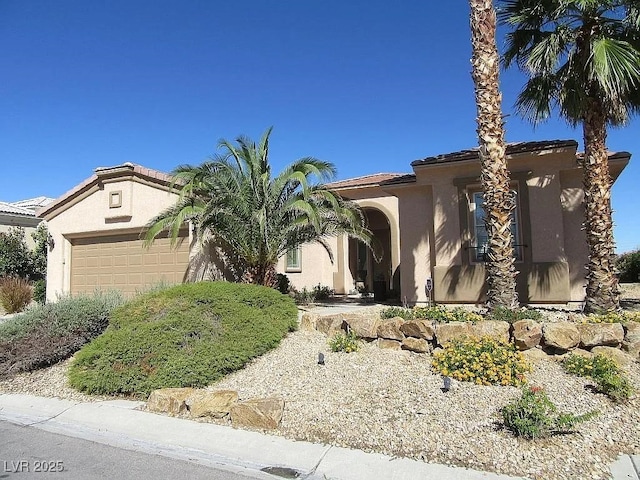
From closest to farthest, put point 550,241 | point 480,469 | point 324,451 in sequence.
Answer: point 480,469 → point 324,451 → point 550,241

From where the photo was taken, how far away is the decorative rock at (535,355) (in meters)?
7.39

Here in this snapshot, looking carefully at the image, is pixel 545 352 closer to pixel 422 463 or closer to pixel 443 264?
pixel 422 463

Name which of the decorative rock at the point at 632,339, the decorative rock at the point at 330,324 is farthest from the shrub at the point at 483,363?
the decorative rock at the point at 330,324

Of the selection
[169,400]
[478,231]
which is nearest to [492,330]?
[169,400]

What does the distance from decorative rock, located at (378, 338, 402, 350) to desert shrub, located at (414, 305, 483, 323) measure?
678mm

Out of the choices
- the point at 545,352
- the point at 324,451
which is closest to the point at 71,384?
the point at 324,451

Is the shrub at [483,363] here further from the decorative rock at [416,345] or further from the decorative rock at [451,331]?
the decorative rock at [416,345]

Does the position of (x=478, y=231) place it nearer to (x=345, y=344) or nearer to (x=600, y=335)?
(x=600, y=335)

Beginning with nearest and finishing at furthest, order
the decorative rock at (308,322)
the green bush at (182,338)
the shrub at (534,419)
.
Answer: the shrub at (534,419)
the green bush at (182,338)
the decorative rock at (308,322)

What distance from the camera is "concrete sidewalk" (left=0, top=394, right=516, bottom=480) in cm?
455

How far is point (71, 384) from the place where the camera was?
7.49 m

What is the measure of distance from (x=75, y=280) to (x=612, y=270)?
54.3 feet

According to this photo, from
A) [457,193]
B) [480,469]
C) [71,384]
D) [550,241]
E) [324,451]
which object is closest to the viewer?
[480,469]

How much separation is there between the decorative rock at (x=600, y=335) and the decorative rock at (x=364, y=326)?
3.21 meters
